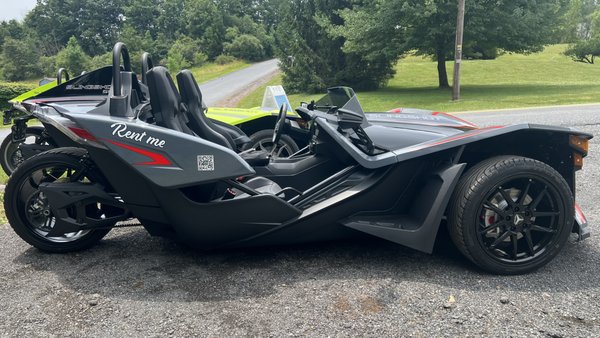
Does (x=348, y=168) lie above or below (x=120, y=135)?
below

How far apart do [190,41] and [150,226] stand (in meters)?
71.6

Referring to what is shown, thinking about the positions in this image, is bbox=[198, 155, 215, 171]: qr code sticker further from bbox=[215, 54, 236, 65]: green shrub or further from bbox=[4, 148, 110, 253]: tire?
bbox=[215, 54, 236, 65]: green shrub

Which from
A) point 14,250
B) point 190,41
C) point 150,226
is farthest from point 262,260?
point 190,41

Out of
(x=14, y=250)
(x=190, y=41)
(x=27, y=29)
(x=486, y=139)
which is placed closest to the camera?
(x=486, y=139)

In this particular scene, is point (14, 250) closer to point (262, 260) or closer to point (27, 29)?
point (262, 260)

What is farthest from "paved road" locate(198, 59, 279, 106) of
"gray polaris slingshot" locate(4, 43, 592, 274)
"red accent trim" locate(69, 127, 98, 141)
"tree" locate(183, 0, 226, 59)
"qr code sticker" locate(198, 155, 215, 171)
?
"tree" locate(183, 0, 226, 59)

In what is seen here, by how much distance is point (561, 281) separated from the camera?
296cm

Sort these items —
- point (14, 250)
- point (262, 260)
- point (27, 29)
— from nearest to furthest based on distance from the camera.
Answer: point (262, 260), point (14, 250), point (27, 29)

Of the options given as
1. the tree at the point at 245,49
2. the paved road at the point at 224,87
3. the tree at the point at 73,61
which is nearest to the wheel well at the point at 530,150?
the paved road at the point at 224,87

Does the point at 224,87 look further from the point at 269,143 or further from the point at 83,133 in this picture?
the point at 83,133

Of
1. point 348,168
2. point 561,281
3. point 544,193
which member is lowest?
point 561,281

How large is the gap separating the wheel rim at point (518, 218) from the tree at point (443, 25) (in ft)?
56.2

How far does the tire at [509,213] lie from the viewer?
3.01m

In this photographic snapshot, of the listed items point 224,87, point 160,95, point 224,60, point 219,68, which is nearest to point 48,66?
point 224,60
